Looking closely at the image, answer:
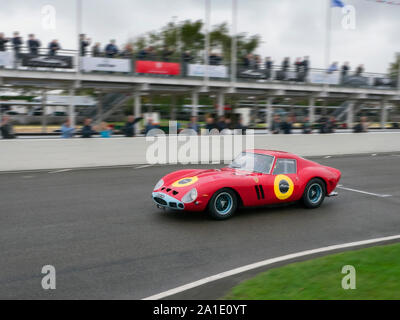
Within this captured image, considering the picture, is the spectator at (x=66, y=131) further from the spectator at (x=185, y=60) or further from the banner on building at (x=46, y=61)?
the spectator at (x=185, y=60)

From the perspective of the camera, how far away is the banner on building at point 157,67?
24.4 meters

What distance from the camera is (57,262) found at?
5504 mm

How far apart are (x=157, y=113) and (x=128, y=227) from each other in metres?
22.5

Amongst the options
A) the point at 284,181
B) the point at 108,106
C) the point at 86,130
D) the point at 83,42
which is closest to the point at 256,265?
the point at 284,181

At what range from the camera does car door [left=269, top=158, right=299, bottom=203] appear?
26.8 feet

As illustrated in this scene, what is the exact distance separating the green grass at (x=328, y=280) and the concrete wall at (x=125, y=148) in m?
10.4

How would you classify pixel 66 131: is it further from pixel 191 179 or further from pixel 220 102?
pixel 220 102

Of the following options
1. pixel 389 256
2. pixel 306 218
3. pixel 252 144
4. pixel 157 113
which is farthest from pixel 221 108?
pixel 389 256

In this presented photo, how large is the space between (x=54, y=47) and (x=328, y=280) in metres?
19.9

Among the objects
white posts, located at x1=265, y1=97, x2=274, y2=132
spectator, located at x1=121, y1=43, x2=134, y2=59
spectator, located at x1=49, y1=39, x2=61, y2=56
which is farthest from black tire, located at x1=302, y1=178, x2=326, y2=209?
white posts, located at x1=265, y1=97, x2=274, y2=132

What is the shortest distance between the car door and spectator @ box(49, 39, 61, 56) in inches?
644

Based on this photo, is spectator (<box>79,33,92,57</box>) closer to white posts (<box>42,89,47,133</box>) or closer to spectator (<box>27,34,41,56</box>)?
spectator (<box>27,34,41,56</box>)
